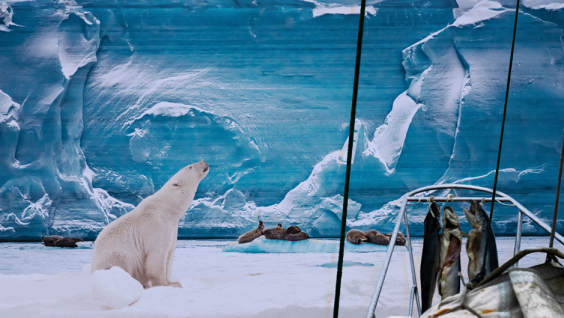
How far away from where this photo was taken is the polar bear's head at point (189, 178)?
216 cm

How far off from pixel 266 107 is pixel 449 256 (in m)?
1.42

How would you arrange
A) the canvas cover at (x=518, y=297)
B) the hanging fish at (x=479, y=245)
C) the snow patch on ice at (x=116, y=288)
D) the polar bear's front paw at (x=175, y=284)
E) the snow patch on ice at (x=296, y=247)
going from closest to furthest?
the canvas cover at (x=518, y=297) → the hanging fish at (x=479, y=245) → the snow patch on ice at (x=116, y=288) → the polar bear's front paw at (x=175, y=284) → the snow patch on ice at (x=296, y=247)

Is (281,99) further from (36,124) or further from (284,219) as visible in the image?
(36,124)

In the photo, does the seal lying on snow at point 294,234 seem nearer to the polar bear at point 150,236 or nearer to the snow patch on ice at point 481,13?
the polar bear at point 150,236

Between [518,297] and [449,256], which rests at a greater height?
[518,297]

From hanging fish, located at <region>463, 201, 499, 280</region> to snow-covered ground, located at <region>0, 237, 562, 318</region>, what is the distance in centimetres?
98

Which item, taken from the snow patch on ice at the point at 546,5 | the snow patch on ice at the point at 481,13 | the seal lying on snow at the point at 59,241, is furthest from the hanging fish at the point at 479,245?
the seal lying on snow at the point at 59,241

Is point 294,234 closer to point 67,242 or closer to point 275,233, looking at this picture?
point 275,233

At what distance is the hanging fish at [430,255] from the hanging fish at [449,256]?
0.06 ft

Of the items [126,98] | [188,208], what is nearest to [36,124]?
[126,98]

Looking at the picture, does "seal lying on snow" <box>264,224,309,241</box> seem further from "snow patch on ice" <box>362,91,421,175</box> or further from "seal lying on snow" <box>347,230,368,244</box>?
"snow patch on ice" <box>362,91,421,175</box>

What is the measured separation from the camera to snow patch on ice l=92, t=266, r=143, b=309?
1.84 metres

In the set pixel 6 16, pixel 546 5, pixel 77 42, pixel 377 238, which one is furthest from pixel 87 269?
pixel 546 5

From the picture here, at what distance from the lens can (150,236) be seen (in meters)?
1.96
